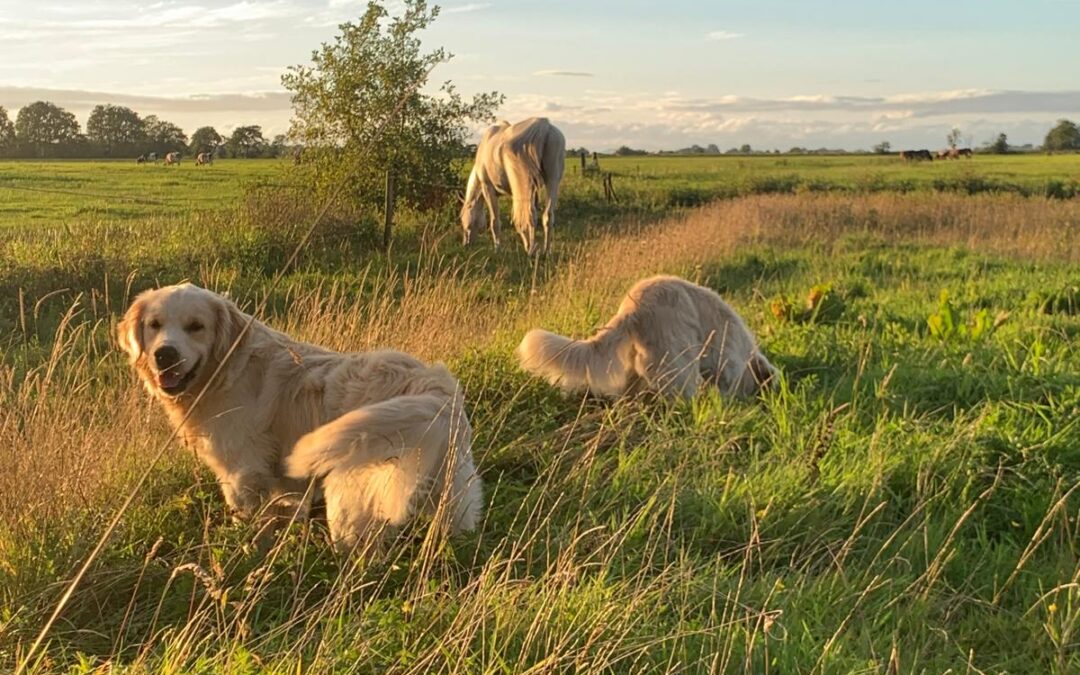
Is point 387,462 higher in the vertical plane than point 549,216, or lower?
lower

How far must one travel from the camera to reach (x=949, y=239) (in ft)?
47.6

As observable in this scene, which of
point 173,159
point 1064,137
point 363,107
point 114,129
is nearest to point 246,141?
point 363,107

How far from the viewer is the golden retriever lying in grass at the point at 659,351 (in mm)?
5141

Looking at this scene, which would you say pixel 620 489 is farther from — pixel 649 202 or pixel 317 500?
pixel 649 202

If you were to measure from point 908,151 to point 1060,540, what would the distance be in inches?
3071

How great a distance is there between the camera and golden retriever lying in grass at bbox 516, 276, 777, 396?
202 inches

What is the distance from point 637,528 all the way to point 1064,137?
11059 cm

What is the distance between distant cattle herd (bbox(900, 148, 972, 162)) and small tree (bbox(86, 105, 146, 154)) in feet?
207

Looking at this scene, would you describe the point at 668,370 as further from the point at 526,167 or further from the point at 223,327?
the point at 526,167

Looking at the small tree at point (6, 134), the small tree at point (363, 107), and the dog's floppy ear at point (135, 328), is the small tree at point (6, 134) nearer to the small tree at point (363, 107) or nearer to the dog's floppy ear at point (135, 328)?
the small tree at point (363, 107)

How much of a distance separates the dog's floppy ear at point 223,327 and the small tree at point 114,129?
61.4 m

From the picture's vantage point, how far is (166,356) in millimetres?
3779

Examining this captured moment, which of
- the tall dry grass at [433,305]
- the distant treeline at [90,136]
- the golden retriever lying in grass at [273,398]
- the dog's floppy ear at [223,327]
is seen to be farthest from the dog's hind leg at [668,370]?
the distant treeline at [90,136]

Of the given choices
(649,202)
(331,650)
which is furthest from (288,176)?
(331,650)
